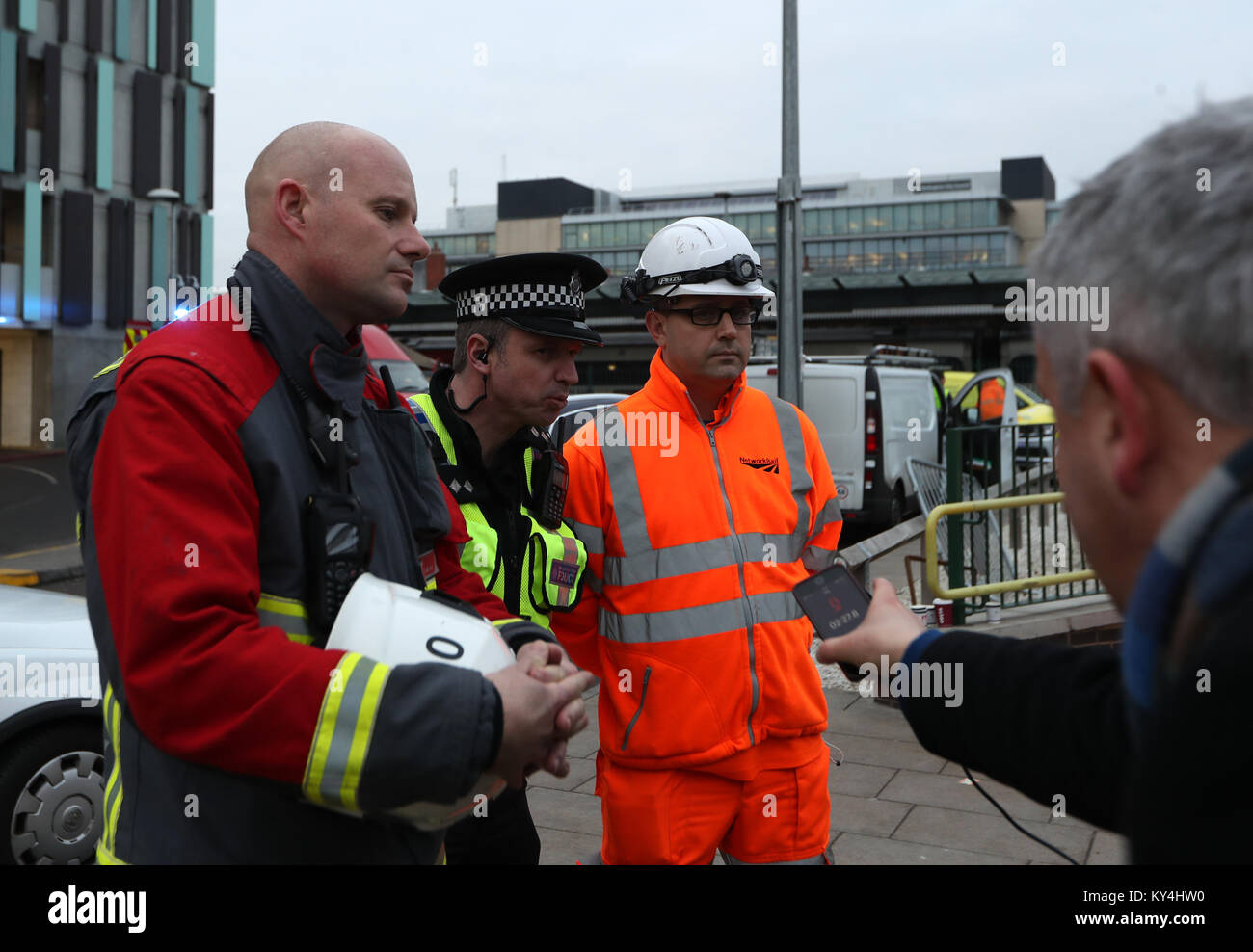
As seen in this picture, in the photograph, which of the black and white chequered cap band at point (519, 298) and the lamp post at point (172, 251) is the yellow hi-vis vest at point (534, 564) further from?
the lamp post at point (172, 251)

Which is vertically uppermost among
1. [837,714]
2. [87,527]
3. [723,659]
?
[87,527]

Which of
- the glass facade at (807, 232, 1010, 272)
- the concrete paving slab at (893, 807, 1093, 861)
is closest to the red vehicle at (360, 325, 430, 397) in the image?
the concrete paving slab at (893, 807, 1093, 861)

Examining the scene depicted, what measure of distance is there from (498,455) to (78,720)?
2.61 meters

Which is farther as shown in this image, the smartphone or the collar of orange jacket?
the collar of orange jacket

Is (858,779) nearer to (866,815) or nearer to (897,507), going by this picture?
(866,815)

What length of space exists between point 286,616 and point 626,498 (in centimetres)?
145

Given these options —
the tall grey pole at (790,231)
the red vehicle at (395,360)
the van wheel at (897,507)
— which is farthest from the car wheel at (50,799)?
the red vehicle at (395,360)

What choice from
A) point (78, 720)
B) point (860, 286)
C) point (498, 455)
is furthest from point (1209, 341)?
point (860, 286)

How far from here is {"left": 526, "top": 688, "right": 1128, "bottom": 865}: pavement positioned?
15.4ft

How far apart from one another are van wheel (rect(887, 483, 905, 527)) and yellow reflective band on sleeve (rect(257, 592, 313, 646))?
12.8 meters

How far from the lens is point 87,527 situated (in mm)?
1714

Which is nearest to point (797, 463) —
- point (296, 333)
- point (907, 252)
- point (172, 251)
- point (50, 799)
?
point (296, 333)

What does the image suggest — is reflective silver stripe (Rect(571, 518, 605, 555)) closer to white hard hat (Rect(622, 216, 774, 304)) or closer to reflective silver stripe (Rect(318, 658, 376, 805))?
white hard hat (Rect(622, 216, 774, 304))
